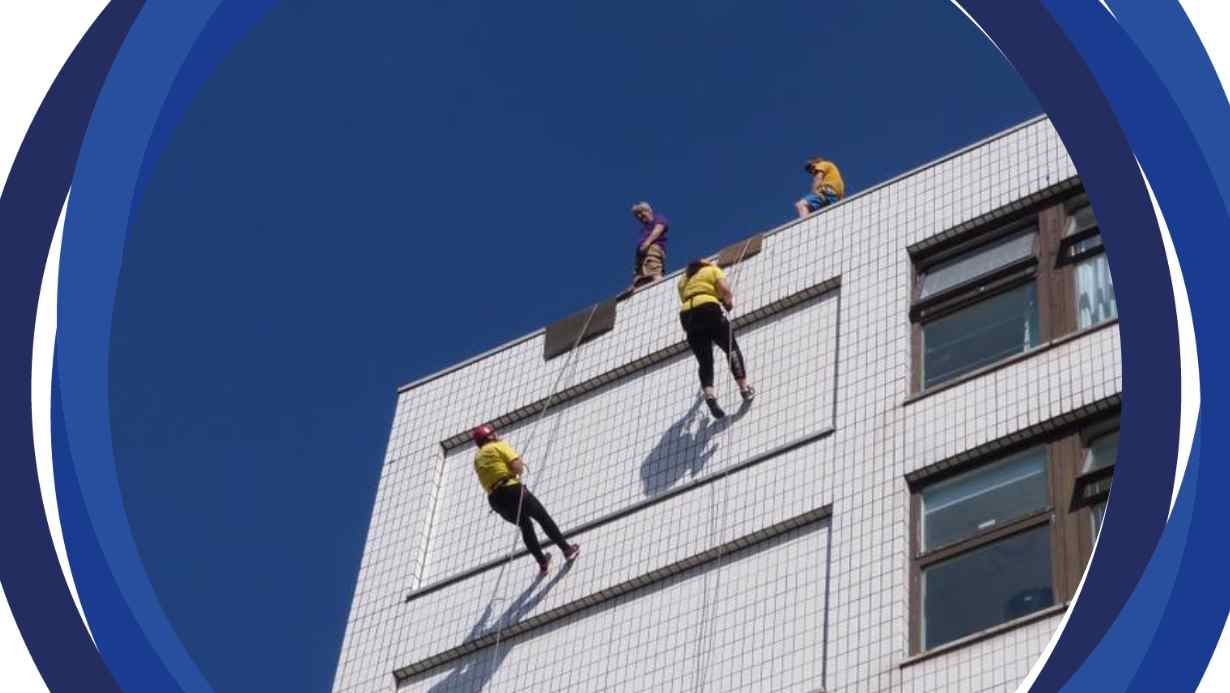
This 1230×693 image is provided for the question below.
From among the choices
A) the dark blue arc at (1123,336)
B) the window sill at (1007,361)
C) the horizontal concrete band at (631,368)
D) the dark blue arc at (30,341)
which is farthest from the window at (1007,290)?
the dark blue arc at (30,341)

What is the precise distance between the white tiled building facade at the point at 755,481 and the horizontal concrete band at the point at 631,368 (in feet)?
0.08

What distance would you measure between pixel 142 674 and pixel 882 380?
927 centimetres

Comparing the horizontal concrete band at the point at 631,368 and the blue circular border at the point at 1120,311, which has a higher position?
the horizontal concrete band at the point at 631,368

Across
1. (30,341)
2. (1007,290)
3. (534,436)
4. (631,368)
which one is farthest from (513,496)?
(30,341)

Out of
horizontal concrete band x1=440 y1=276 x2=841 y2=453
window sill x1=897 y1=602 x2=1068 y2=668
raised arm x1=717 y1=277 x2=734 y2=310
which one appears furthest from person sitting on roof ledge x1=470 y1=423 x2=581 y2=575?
window sill x1=897 y1=602 x2=1068 y2=668

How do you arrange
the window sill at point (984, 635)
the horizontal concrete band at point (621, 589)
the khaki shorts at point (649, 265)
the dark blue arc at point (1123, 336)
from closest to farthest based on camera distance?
the dark blue arc at point (1123, 336)
the window sill at point (984, 635)
the horizontal concrete band at point (621, 589)
the khaki shorts at point (649, 265)

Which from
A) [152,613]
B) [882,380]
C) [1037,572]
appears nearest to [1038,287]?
[882,380]

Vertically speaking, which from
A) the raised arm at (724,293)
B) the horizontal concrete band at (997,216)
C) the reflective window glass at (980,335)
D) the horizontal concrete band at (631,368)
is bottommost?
the reflective window glass at (980,335)

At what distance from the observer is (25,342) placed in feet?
46.7

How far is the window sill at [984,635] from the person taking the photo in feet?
62.3

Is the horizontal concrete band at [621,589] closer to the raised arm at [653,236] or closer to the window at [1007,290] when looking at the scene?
the window at [1007,290]

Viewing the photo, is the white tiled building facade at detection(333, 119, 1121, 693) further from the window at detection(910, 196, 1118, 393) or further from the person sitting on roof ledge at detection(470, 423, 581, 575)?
the person sitting on roof ledge at detection(470, 423, 581, 575)

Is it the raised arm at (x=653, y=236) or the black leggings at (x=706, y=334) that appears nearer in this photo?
the black leggings at (x=706, y=334)

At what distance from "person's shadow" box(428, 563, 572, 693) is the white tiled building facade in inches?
0.8
